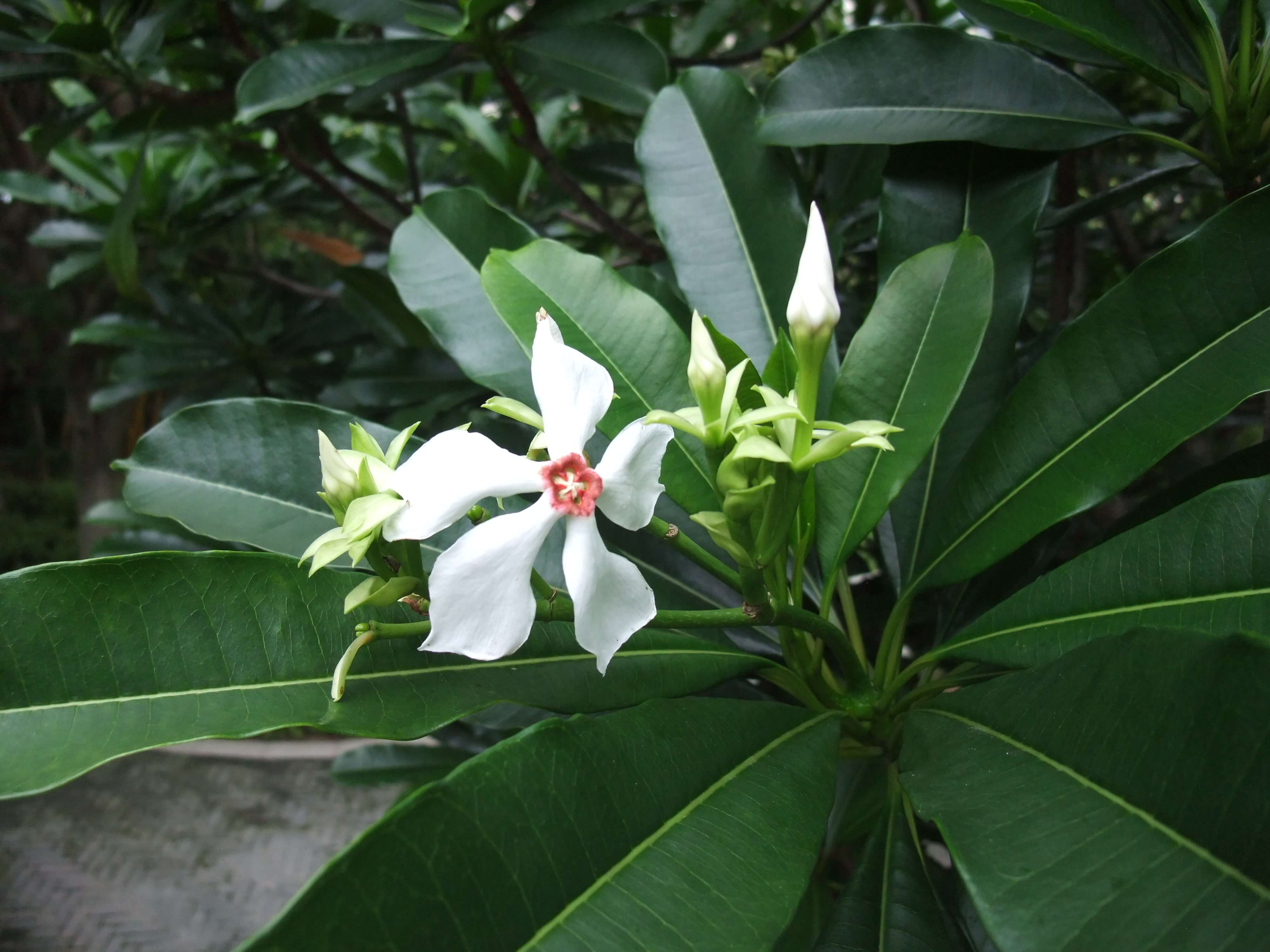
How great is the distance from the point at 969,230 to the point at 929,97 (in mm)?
148

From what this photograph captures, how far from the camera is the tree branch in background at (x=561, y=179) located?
1.12 meters

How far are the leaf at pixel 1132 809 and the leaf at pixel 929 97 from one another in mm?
512

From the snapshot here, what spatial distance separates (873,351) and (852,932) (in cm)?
40

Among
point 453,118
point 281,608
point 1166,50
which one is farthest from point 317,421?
point 453,118

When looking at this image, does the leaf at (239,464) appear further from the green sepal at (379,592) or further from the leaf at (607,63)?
the leaf at (607,63)

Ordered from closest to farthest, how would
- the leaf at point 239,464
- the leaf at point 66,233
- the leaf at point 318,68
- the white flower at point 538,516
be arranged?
1. the white flower at point 538,516
2. the leaf at point 239,464
3. the leaf at point 318,68
4. the leaf at point 66,233

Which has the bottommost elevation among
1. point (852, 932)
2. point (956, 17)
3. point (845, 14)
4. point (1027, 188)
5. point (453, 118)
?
point (852, 932)

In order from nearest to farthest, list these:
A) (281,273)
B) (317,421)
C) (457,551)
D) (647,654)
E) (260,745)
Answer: (457,551) < (647,654) < (317,421) < (281,273) < (260,745)

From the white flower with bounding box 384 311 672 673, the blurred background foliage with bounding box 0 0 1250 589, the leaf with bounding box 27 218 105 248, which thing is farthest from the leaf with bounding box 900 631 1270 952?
the leaf with bounding box 27 218 105 248

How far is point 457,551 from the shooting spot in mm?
435

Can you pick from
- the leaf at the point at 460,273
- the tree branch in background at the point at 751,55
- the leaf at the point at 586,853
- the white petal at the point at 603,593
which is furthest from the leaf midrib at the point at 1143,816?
the tree branch in background at the point at 751,55

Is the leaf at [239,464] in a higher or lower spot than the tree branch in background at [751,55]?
lower

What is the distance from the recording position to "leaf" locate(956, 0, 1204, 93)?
0.67 meters

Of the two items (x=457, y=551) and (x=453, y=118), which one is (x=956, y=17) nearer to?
(x=453, y=118)
